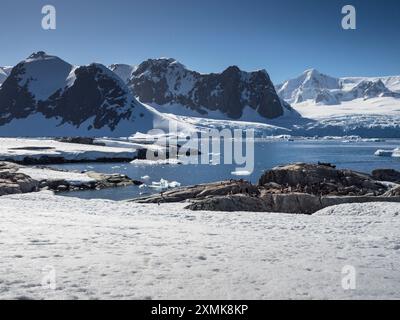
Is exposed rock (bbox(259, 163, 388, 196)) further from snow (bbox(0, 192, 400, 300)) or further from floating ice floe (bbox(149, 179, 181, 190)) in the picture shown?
floating ice floe (bbox(149, 179, 181, 190))

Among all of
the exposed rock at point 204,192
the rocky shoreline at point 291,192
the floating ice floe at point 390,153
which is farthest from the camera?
the floating ice floe at point 390,153

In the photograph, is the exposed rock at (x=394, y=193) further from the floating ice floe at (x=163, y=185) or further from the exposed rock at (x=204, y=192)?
the floating ice floe at (x=163, y=185)

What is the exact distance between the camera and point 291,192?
28.5 meters

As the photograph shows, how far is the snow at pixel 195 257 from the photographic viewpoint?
29.6 ft

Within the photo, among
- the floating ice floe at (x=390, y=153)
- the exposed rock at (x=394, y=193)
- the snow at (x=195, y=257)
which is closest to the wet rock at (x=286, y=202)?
the exposed rock at (x=394, y=193)

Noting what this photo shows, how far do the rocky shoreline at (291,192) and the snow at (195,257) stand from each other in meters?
6.10

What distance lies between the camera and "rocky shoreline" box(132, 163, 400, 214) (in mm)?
25984

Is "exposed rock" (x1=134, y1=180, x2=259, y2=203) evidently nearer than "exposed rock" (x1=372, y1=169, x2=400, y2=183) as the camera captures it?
Yes

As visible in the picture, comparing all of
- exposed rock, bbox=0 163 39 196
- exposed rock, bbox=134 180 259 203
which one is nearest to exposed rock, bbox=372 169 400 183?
exposed rock, bbox=134 180 259 203

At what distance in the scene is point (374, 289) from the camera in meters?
9.32

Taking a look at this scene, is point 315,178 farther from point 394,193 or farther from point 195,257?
point 195,257

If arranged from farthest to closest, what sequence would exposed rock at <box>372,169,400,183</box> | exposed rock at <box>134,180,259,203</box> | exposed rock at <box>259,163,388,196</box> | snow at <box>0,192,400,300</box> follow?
exposed rock at <box>372,169,400,183</box>, exposed rock at <box>259,163,388,196</box>, exposed rock at <box>134,180,259,203</box>, snow at <box>0,192,400,300</box>

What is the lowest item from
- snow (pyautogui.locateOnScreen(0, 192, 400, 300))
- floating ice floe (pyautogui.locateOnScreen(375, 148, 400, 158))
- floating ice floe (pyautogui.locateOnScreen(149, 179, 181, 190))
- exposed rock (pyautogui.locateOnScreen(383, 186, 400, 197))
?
floating ice floe (pyautogui.locateOnScreen(149, 179, 181, 190))

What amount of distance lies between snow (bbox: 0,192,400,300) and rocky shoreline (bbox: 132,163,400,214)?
20.0 feet
